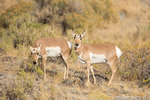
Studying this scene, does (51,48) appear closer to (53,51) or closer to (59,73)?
(53,51)

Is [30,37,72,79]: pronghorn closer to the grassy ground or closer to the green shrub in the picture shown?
the grassy ground

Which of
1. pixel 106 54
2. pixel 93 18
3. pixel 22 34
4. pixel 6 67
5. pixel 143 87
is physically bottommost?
pixel 143 87

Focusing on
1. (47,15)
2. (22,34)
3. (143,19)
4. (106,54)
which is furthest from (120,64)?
(143,19)

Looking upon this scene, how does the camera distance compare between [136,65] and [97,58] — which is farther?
[136,65]

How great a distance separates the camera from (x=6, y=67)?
789 cm

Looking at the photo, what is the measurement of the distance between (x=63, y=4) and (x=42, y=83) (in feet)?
33.4

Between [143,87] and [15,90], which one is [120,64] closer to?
[143,87]

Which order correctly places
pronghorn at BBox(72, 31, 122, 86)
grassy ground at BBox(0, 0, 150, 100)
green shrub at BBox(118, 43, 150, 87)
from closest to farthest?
grassy ground at BBox(0, 0, 150, 100)
pronghorn at BBox(72, 31, 122, 86)
green shrub at BBox(118, 43, 150, 87)

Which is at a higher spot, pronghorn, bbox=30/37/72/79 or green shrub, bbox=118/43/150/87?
pronghorn, bbox=30/37/72/79

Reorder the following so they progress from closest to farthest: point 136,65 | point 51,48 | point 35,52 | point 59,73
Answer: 1. point 35,52
2. point 51,48
3. point 59,73
4. point 136,65

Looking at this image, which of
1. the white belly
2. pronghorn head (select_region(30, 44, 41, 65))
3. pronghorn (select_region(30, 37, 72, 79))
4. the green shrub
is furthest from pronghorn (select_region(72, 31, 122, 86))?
pronghorn head (select_region(30, 44, 41, 65))

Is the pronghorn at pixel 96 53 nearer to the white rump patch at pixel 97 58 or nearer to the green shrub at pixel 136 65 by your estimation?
the white rump patch at pixel 97 58

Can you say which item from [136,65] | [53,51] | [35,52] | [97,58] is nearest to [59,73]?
[53,51]

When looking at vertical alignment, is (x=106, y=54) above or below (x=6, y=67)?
above
